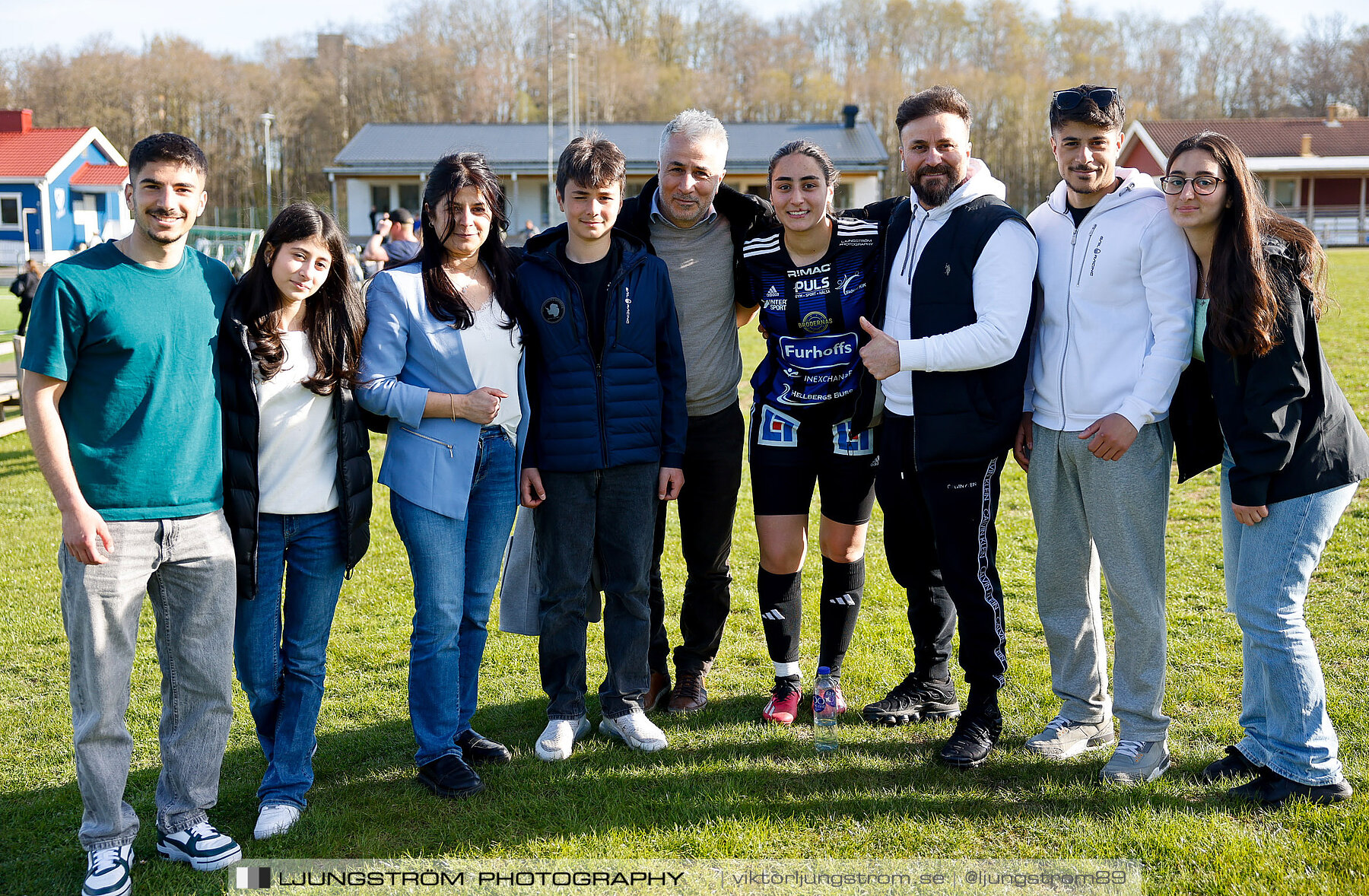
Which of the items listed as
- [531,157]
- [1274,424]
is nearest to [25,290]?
[1274,424]

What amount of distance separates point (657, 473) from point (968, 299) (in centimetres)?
120

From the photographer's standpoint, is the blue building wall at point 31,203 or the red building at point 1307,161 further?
the red building at point 1307,161

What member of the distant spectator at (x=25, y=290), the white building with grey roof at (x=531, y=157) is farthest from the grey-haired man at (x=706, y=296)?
Answer: the white building with grey roof at (x=531, y=157)

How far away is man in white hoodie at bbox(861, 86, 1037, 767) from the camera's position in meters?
3.21

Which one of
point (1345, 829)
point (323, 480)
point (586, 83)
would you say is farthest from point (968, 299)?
point (586, 83)

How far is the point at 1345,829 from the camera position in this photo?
2.85 meters

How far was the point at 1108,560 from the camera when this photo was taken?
3254 millimetres

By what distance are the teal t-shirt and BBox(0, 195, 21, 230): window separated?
3641 cm

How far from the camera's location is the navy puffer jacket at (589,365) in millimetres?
3453

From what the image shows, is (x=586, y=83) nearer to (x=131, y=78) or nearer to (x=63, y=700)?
(x=131, y=78)

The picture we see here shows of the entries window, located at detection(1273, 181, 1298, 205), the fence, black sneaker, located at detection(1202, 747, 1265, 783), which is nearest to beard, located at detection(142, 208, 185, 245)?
black sneaker, located at detection(1202, 747, 1265, 783)

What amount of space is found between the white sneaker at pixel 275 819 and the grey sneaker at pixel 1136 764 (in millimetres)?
2510

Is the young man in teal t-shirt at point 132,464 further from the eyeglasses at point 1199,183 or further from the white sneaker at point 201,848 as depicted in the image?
the eyeglasses at point 1199,183

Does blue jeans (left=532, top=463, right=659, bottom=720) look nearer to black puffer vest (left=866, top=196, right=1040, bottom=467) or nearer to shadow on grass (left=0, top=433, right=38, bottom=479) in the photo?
black puffer vest (left=866, top=196, right=1040, bottom=467)
